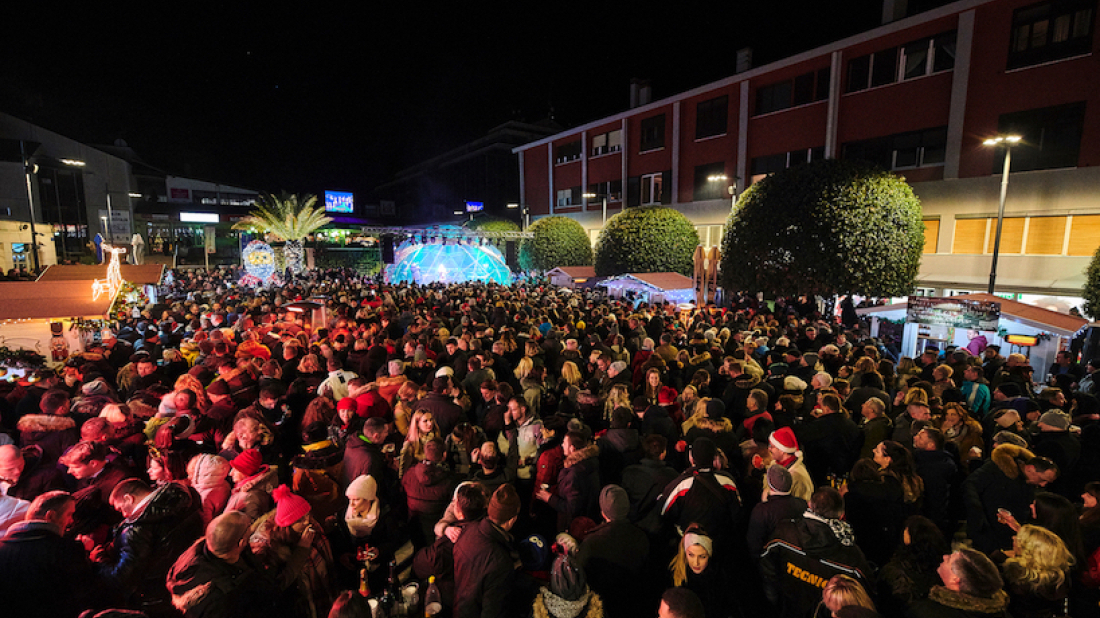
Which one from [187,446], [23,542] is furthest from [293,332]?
[23,542]

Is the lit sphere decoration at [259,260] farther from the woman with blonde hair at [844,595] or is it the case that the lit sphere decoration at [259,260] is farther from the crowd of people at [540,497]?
the woman with blonde hair at [844,595]

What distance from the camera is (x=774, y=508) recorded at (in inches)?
146

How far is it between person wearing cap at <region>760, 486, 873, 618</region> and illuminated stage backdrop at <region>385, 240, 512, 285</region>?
2150 centimetres

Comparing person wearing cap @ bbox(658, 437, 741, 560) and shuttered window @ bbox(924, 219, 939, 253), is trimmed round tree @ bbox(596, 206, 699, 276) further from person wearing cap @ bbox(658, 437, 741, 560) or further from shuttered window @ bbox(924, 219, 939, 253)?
person wearing cap @ bbox(658, 437, 741, 560)

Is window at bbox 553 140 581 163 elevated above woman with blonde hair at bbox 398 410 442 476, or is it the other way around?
window at bbox 553 140 581 163

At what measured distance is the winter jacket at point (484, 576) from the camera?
121 inches

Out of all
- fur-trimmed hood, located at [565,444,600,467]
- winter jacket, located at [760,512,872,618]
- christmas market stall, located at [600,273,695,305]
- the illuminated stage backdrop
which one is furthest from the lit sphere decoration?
winter jacket, located at [760,512,872,618]

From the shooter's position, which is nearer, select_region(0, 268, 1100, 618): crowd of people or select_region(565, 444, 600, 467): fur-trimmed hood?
select_region(0, 268, 1100, 618): crowd of people

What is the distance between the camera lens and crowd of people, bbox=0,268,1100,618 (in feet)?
9.68

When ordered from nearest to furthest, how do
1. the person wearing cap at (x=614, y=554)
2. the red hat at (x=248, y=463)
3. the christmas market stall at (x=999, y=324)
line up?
1. the person wearing cap at (x=614, y=554)
2. the red hat at (x=248, y=463)
3. the christmas market stall at (x=999, y=324)

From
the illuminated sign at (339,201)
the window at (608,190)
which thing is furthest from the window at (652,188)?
the illuminated sign at (339,201)

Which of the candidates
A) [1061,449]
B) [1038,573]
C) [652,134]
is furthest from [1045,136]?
[1038,573]

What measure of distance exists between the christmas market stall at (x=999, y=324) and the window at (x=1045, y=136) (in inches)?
328

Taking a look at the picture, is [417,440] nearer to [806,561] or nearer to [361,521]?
[361,521]
